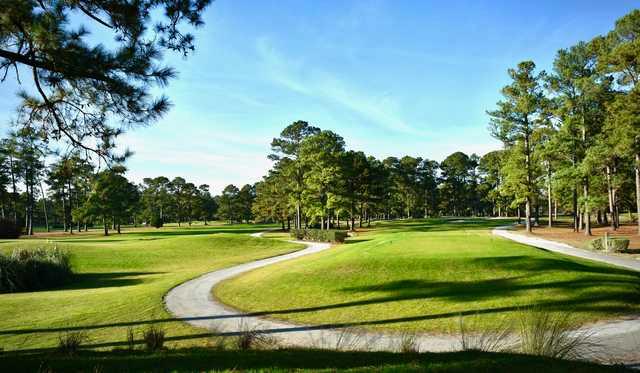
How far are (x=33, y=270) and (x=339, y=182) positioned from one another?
3388 cm

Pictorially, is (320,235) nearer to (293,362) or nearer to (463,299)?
(463,299)

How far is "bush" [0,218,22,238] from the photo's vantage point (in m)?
41.5

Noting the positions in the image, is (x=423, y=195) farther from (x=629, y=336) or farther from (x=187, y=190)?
(x=629, y=336)

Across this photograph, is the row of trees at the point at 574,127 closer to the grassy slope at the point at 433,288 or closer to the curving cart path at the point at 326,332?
the grassy slope at the point at 433,288

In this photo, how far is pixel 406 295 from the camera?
40.8ft

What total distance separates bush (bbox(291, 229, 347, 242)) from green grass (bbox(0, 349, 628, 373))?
103 ft

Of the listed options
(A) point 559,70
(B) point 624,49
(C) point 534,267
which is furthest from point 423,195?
(C) point 534,267

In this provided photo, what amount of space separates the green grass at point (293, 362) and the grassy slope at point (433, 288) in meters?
4.82

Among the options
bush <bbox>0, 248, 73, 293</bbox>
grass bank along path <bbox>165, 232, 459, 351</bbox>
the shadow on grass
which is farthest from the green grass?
bush <bbox>0, 248, 73, 293</bbox>

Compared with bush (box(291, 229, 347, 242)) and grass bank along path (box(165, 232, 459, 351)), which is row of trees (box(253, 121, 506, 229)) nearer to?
bush (box(291, 229, 347, 242))

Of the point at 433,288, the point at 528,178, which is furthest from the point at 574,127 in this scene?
the point at 433,288

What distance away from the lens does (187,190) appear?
8994 cm

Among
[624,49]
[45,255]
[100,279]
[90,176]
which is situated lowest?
[100,279]

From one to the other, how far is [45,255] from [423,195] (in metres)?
79.0
